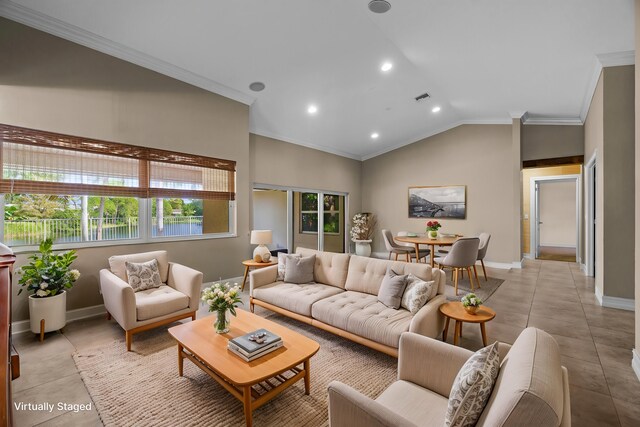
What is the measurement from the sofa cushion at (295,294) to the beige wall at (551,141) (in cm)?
609

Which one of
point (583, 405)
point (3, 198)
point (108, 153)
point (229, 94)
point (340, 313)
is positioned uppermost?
point (229, 94)

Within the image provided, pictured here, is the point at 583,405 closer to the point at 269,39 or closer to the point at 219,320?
the point at 219,320

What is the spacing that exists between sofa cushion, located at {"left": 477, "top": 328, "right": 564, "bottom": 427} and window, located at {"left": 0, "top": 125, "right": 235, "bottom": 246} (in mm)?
4394

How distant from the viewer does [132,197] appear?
407 cm

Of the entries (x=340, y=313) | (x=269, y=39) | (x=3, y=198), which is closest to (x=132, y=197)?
(x=3, y=198)

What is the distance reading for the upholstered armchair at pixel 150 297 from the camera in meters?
2.82

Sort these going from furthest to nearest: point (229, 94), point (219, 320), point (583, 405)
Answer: point (229, 94) < point (219, 320) < point (583, 405)

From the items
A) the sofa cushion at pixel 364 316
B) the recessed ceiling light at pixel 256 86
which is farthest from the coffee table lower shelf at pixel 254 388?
the recessed ceiling light at pixel 256 86

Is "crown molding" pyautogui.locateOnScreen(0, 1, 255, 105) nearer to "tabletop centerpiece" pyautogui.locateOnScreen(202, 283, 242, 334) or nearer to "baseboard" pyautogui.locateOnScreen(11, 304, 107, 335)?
"baseboard" pyautogui.locateOnScreen(11, 304, 107, 335)

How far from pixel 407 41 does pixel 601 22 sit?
206 centimetres

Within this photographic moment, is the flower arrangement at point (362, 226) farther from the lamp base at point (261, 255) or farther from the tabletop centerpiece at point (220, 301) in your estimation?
the tabletop centerpiece at point (220, 301)

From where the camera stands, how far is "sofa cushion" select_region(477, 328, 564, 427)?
84 cm

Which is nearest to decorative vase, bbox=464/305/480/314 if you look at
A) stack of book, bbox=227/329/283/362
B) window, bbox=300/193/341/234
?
stack of book, bbox=227/329/283/362

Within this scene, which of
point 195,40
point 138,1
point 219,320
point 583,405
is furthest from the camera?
point 195,40
